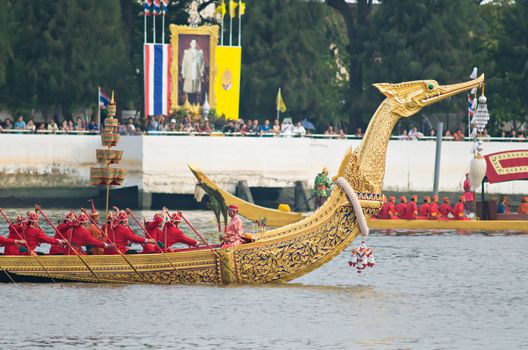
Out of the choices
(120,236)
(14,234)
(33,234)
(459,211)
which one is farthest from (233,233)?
(459,211)

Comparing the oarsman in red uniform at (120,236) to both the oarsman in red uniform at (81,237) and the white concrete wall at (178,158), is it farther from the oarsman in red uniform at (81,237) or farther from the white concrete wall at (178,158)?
the white concrete wall at (178,158)

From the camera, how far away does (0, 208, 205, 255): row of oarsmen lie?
40.6 metres

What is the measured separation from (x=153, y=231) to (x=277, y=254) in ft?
10.6

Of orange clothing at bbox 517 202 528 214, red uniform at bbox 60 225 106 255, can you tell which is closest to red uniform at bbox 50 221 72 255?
red uniform at bbox 60 225 106 255

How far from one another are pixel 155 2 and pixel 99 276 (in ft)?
124

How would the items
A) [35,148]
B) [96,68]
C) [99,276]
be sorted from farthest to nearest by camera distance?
[96,68], [35,148], [99,276]

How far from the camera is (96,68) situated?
79.0 m

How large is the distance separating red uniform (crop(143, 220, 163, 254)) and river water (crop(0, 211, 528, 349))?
3.81ft

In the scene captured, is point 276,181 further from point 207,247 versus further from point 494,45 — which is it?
point 207,247

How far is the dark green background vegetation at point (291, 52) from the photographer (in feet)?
257

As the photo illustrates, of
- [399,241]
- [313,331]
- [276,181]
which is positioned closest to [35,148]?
[276,181]

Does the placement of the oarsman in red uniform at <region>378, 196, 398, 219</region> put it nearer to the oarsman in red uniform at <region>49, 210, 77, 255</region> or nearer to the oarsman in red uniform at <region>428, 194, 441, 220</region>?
the oarsman in red uniform at <region>428, 194, 441, 220</region>

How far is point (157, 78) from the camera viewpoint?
252 feet

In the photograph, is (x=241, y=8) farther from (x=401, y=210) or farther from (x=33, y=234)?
(x=33, y=234)
